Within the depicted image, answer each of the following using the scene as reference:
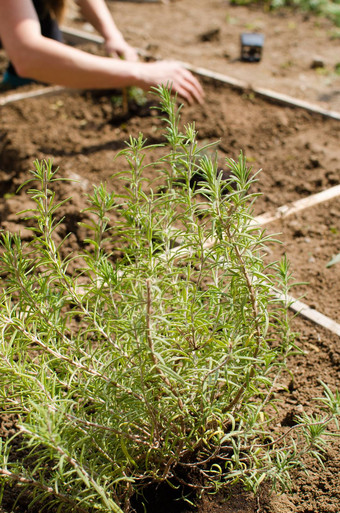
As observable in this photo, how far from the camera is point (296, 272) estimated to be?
2656mm

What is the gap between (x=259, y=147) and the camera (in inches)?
156

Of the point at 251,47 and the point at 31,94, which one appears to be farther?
the point at 251,47

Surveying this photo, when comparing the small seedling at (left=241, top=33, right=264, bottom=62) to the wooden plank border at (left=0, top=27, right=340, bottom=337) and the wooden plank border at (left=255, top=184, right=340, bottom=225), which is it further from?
the wooden plank border at (left=255, top=184, right=340, bottom=225)

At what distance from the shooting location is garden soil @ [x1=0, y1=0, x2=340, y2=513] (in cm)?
190

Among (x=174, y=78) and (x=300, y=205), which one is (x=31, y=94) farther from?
(x=300, y=205)

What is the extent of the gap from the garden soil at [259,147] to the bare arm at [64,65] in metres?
0.63

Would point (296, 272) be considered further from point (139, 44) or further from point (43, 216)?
point (139, 44)

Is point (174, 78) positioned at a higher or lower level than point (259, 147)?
higher

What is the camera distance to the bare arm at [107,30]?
459cm

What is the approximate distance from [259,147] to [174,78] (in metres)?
1.02

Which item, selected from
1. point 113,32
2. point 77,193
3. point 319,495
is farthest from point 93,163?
point 319,495

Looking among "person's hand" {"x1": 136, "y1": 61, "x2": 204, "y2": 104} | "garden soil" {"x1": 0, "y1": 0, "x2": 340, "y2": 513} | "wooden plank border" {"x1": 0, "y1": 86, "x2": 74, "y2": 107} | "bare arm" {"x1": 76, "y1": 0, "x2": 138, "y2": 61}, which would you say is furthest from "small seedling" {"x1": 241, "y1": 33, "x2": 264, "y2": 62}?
"person's hand" {"x1": 136, "y1": 61, "x2": 204, "y2": 104}

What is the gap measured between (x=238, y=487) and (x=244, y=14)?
7.69m

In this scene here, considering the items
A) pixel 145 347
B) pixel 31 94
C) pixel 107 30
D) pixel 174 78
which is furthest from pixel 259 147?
pixel 145 347
